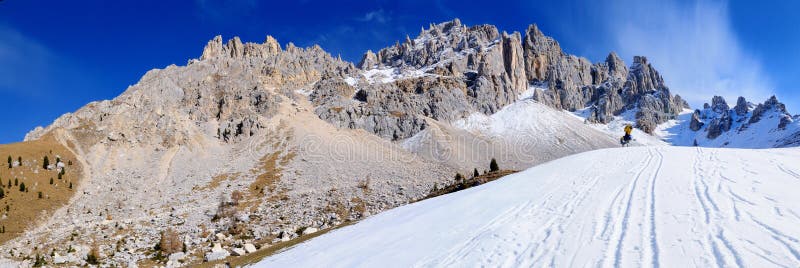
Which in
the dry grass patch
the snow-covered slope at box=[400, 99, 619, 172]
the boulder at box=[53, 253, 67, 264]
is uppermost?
the snow-covered slope at box=[400, 99, 619, 172]

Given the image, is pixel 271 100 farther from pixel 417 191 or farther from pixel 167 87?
pixel 417 191

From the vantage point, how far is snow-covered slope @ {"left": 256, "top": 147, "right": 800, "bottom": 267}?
858cm

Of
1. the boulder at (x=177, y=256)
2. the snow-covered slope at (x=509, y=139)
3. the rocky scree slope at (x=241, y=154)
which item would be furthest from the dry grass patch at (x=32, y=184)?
the snow-covered slope at (x=509, y=139)

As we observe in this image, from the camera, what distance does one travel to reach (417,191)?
66875mm

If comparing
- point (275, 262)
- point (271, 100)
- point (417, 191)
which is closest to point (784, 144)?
point (417, 191)

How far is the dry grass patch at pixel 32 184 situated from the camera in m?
48.6

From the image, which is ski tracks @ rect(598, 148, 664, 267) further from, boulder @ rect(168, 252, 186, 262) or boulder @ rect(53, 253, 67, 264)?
boulder @ rect(53, 253, 67, 264)

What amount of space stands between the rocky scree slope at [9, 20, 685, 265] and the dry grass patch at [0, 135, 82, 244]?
1.71 meters

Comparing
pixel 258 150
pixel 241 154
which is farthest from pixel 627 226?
pixel 258 150

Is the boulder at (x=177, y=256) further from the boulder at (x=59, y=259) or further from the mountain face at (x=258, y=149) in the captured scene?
the boulder at (x=59, y=259)

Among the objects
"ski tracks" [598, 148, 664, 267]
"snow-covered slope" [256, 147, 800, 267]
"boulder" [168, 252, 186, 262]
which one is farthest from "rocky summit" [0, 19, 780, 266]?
"ski tracks" [598, 148, 664, 267]

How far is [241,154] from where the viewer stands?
90938 millimetres

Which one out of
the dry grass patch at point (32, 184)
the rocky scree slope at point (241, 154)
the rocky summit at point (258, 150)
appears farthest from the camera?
the dry grass patch at point (32, 184)

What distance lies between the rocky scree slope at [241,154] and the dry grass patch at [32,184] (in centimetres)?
171
